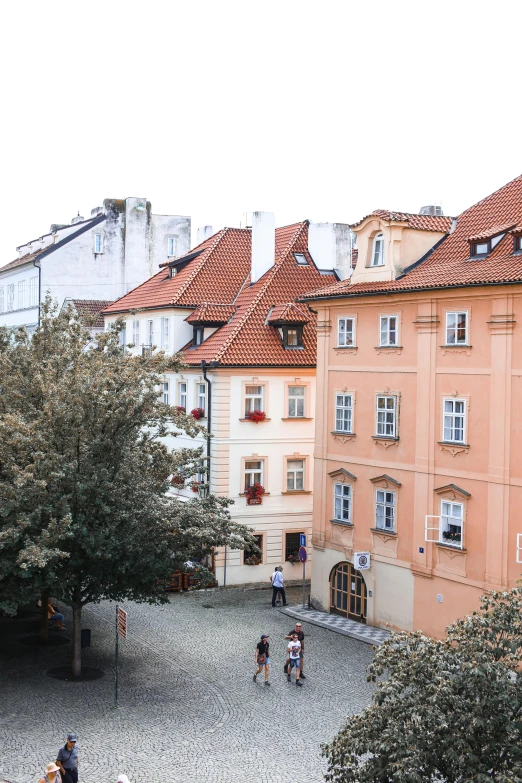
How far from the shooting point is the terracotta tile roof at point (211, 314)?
41.8 metres

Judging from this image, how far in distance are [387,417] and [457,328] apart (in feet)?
13.6

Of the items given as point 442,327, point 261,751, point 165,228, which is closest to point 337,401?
point 442,327

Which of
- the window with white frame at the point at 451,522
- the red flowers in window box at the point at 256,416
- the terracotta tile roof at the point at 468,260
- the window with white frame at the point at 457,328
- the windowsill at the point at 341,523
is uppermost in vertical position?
the terracotta tile roof at the point at 468,260

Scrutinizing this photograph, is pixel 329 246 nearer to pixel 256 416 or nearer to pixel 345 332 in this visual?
pixel 256 416

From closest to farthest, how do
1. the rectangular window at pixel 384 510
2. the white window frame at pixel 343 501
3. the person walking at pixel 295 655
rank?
the person walking at pixel 295 655 → the rectangular window at pixel 384 510 → the white window frame at pixel 343 501

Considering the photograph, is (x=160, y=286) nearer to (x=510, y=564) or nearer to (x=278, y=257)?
(x=278, y=257)

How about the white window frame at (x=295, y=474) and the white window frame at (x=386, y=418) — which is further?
the white window frame at (x=295, y=474)

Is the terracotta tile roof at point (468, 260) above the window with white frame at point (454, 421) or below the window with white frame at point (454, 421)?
above

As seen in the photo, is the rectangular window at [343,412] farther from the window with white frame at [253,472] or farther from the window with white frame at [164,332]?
the window with white frame at [164,332]

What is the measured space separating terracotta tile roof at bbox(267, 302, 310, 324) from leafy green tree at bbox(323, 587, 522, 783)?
25953mm

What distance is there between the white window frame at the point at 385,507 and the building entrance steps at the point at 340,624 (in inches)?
129

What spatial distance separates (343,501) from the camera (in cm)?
3403

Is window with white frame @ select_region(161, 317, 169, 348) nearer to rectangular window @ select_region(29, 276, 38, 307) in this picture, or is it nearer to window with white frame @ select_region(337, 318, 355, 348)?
window with white frame @ select_region(337, 318, 355, 348)

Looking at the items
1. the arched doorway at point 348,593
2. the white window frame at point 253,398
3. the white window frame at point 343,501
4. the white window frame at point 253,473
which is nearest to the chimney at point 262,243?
the white window frame at point 253,398
